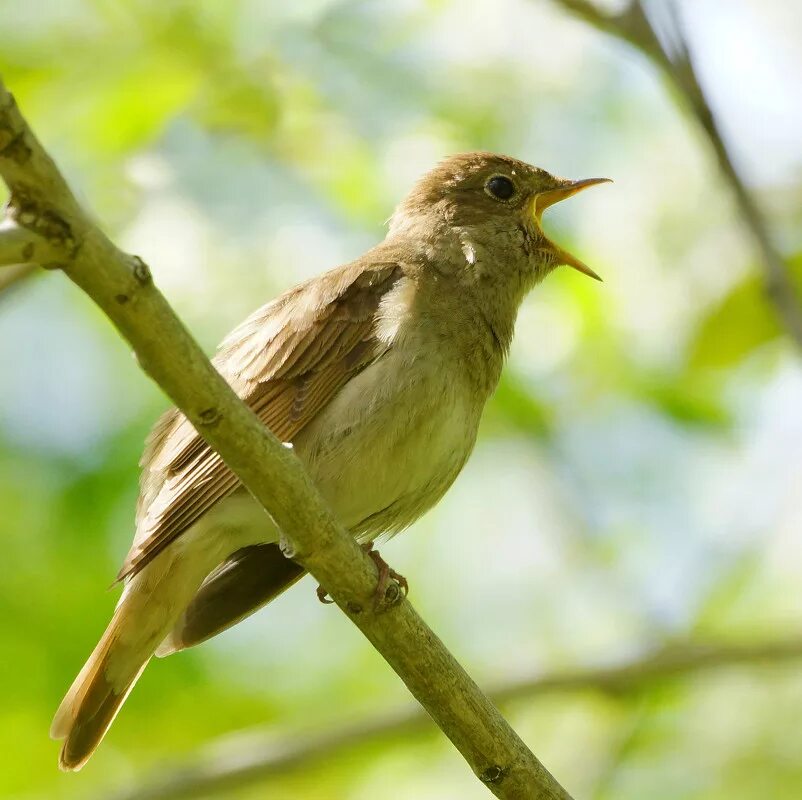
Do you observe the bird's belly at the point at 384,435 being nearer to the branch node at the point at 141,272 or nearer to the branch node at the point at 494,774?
the branch node at the point at 494,774

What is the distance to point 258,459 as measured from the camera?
3.55 meters

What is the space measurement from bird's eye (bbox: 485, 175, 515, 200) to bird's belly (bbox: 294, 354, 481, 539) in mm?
1537

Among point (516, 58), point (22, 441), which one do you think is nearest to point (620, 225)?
point (516, 58)

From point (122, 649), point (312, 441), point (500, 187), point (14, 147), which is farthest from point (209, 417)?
point (500, 187)

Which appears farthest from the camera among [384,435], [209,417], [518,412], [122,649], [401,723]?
[518,412]

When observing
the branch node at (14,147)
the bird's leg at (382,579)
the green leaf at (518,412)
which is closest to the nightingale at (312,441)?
the bird's leg at (382,579)

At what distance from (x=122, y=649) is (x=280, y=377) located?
1248 mm

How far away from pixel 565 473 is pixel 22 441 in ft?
12.9

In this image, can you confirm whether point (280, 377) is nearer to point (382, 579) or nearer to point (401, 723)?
point (382, 579)

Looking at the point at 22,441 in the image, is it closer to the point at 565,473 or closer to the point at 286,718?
the point at 286,718

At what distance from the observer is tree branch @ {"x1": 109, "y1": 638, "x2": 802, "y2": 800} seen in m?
5.62

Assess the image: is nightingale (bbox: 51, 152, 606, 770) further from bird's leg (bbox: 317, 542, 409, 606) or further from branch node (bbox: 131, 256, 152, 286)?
branch node (bbox: 131, 256, 152, 286)

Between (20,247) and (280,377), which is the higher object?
(280,377)

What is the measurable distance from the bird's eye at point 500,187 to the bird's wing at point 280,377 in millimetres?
1115
